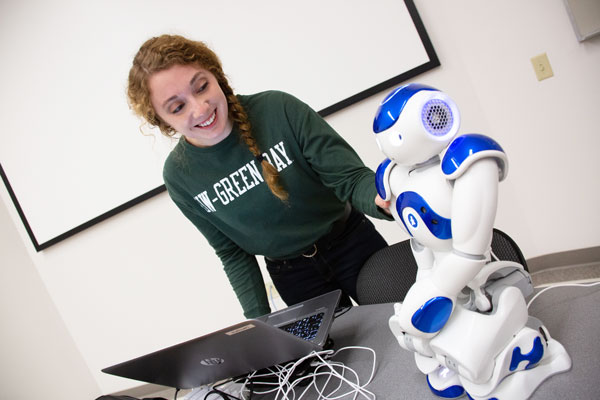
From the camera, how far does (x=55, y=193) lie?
2.20m

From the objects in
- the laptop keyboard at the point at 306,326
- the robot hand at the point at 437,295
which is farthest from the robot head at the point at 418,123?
the laptop keyboard at the point at 306,326

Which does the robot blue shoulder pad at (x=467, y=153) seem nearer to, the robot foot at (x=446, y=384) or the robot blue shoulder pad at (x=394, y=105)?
the robot blue shoulder pad at (x=394, y=105)

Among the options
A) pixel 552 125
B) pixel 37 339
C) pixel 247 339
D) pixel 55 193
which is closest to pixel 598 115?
pixel 552 125

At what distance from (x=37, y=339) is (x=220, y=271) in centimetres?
118

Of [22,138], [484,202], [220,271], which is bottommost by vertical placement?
[220,271]

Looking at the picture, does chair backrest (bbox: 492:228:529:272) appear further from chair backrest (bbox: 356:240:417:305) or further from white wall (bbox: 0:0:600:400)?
white wall (bbox: 0:0:600:400)

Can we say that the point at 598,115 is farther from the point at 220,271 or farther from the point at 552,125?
the point at 220,271

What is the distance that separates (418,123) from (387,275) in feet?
1.85

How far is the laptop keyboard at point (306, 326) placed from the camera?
77 cm

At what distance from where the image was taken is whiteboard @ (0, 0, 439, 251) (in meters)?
1.57

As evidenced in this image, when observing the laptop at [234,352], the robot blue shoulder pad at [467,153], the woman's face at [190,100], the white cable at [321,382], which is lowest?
the white cable at [321,382]

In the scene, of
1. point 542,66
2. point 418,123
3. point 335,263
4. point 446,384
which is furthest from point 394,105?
point 542,66

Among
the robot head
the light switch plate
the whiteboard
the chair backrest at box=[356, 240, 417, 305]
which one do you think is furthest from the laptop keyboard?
the light switch plate

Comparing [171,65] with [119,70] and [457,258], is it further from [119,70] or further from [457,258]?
[119,70]
